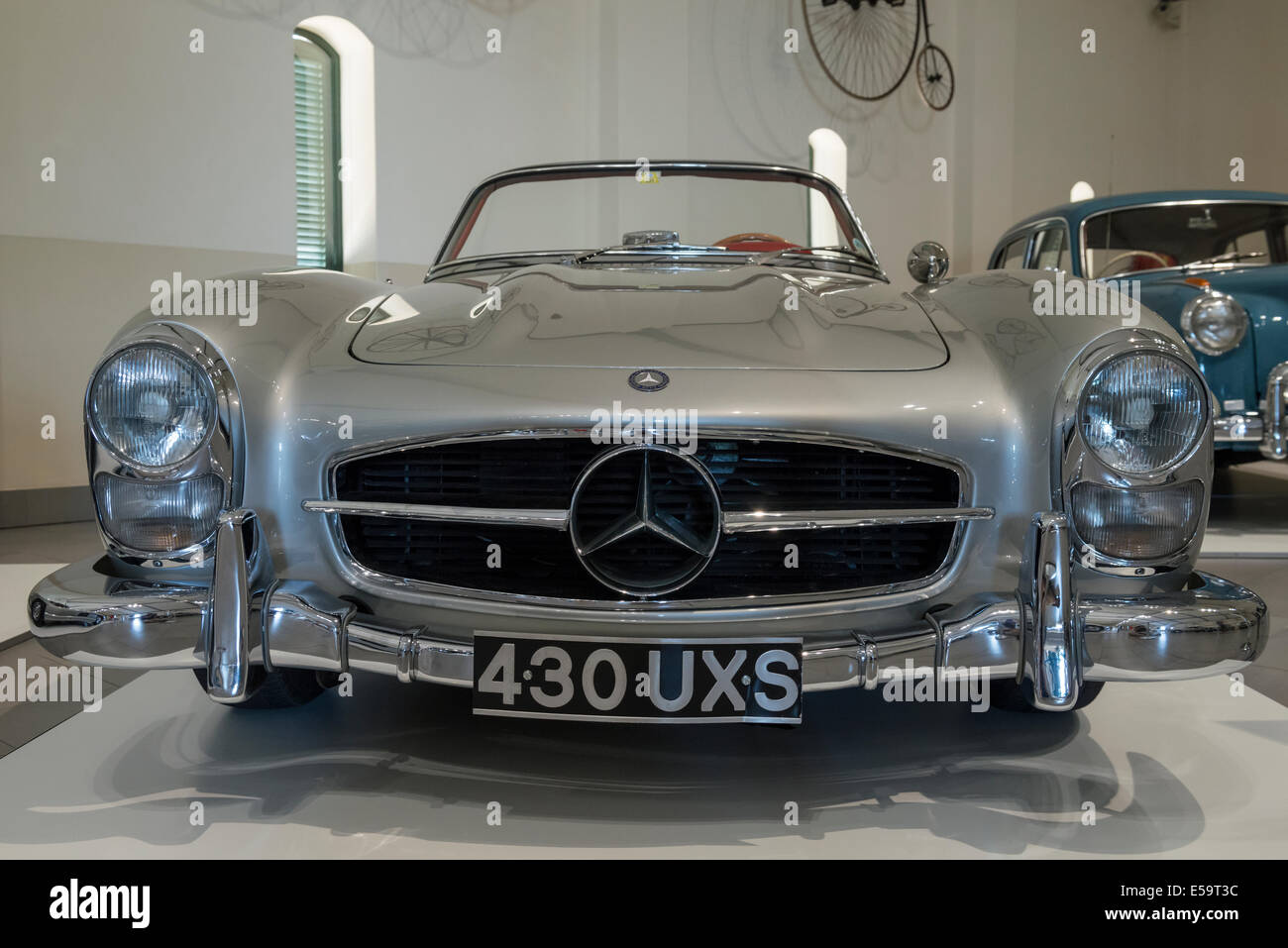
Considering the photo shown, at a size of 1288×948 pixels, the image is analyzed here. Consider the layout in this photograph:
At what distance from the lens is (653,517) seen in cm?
142

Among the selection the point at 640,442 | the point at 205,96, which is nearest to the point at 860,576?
the point at 640,442

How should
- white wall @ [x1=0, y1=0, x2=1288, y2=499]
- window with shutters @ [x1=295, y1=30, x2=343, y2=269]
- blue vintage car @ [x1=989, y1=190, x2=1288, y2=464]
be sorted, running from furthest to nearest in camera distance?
window with shutters @ [x1=295, y1=30, x2=343, y2=269] < white wall @ [x1=0, y1=0, x2=1288, y2=499] < blue vintage car @ [x1=989, y1=190, x2=1288, y2=464]

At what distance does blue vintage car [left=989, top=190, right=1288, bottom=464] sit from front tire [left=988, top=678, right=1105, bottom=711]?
1694mm

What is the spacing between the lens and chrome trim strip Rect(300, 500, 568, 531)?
1410 millimetres

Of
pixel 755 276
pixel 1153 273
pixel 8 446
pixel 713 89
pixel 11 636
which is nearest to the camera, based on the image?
pixel 755 276

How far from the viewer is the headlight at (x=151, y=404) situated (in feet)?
4.85

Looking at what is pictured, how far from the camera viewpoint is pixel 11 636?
245cm

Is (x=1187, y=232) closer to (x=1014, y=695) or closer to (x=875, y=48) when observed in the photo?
(x=1014, y=695)

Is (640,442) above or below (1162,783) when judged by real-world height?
above

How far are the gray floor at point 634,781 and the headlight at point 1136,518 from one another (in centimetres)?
37

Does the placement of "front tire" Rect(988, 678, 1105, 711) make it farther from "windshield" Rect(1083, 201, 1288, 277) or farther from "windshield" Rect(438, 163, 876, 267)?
"windshield" Rect(1083, 201, 1288, 277)

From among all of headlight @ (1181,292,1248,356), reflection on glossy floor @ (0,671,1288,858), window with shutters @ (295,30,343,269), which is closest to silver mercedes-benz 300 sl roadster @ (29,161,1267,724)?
reflection on glossy floor @ (0,671,1288,858)

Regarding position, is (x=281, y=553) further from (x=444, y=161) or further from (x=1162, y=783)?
(x=444, y=161)
